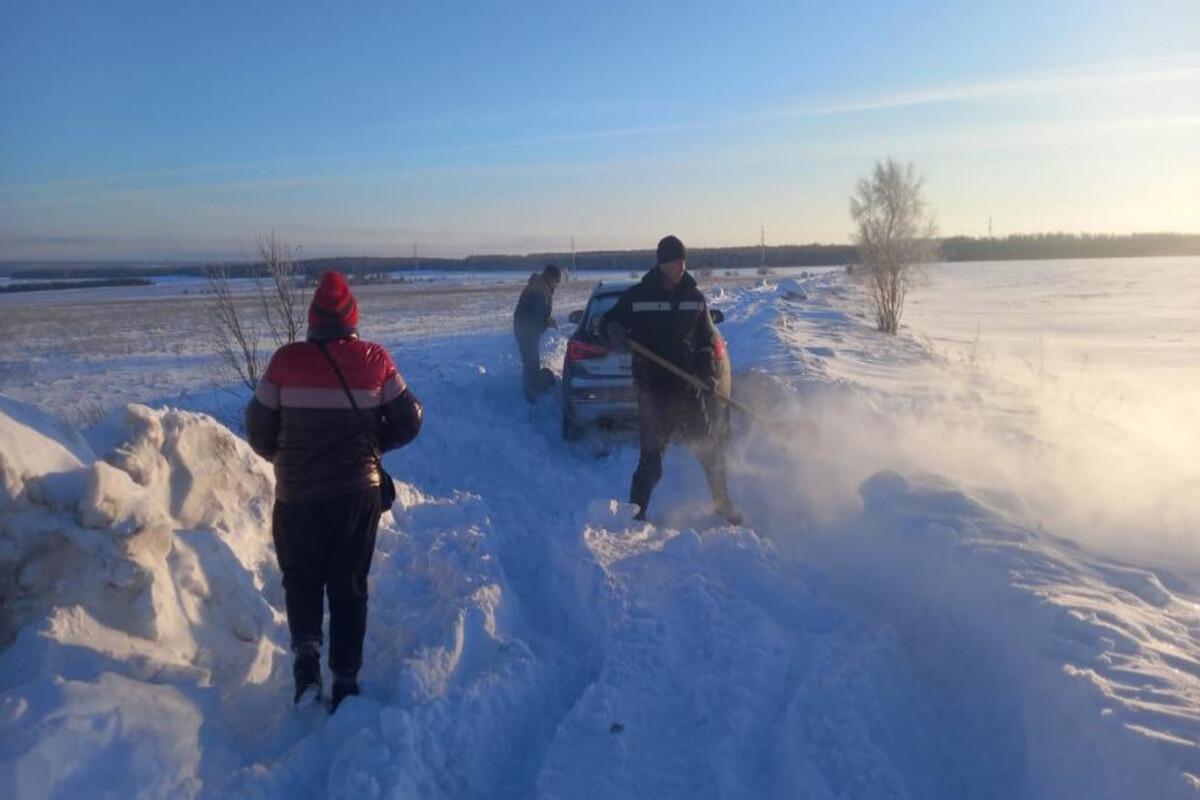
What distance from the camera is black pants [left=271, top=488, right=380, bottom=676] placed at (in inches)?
145

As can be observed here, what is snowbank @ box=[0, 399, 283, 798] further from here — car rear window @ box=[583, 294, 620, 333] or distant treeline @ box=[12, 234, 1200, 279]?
distant treeline @ box=[12, 234, 1200, 279]

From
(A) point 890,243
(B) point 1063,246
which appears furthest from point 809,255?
(A) point 890,243

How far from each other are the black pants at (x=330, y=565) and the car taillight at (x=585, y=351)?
5.43 m

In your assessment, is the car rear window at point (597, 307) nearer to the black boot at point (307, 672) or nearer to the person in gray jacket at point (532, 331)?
the person in gray jacket at point (532, 331)

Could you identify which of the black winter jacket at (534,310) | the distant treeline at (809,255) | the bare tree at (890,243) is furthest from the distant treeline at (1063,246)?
the black winter jacket at (534,310)

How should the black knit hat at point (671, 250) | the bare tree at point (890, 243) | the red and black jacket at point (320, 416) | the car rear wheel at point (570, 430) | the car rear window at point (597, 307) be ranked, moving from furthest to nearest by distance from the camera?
the bare tree at point (890, 243) → the car rear window at point (597, 307) → the car rear wheel at point (570, 430) → the black knit hat at point (671, 250) → the red and black jacket at point (320, 416)

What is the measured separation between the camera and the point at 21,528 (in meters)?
3.48

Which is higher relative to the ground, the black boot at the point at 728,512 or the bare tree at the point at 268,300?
the bare tree at the point at 268,300

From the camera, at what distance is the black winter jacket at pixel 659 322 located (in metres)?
6.25

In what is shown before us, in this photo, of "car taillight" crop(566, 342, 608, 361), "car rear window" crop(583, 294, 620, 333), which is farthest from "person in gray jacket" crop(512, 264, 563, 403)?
"car taillight" crop(566, 342, 608, 361)

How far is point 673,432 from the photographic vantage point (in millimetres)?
6367

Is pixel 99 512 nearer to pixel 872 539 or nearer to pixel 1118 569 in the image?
pixel 872 539

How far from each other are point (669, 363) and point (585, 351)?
9.76ft

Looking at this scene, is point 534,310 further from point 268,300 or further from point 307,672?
point 307,672
